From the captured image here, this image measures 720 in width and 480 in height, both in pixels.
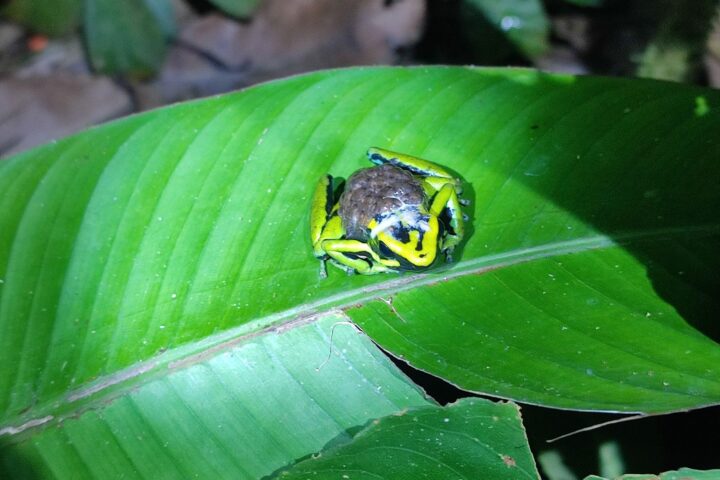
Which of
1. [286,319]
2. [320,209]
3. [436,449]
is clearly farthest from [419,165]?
[436,449]

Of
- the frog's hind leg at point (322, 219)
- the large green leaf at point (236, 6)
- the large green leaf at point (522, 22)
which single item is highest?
the large green leaf at point (522, 22)

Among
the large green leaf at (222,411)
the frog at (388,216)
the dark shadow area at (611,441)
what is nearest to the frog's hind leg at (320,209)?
the frog at (388,216)

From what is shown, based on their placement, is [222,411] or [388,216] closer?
[222,411]

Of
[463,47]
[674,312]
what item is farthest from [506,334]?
[463,47]

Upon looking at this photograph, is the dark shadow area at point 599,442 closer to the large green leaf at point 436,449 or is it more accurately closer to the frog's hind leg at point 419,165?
the large green leaf at point 436,449

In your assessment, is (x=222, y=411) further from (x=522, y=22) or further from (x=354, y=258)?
(x=522, y=22)

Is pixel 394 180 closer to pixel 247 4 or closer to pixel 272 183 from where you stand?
pixel 272 183
